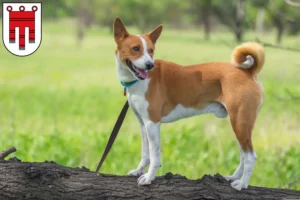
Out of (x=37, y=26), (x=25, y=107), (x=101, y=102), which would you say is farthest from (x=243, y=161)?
(x=101, y=102)

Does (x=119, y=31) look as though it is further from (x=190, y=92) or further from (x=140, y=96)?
(x=190, y=92)

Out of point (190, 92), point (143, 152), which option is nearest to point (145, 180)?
point (143, 152)

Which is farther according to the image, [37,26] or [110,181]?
[37,26]

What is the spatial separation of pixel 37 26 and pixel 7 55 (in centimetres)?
1675

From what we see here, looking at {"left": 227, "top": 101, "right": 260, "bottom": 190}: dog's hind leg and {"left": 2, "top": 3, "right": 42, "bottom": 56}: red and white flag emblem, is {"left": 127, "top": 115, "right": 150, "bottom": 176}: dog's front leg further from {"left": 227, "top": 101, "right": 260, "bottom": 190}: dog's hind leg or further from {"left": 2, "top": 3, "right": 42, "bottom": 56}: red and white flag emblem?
{"left": 2, "top": 3, "right": 42, "bottom": 56}: red and white flag emblem

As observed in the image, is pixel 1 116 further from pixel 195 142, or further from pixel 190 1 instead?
pixel 190 1

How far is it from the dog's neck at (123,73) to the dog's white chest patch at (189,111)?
319mm

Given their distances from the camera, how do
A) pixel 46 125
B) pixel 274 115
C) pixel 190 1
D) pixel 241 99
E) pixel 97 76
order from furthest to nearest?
pixel 190 1
pixel 97 76
pixel 274 115
pixel 46 125
pixel 241 99

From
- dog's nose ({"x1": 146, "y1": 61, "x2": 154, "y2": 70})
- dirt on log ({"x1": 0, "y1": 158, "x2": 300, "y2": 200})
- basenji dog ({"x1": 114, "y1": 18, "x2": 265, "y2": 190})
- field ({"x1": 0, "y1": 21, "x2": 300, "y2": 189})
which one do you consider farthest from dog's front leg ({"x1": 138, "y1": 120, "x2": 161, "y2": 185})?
field ({"x1": 0, "y1": 21, "x2": 300, "y2": 189})

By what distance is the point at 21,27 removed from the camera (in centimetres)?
648

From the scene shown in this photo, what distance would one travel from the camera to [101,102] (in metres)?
13.9

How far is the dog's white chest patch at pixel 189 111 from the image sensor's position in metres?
3.65

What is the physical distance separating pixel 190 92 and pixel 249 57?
16.0 inches

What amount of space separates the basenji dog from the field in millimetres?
1947
